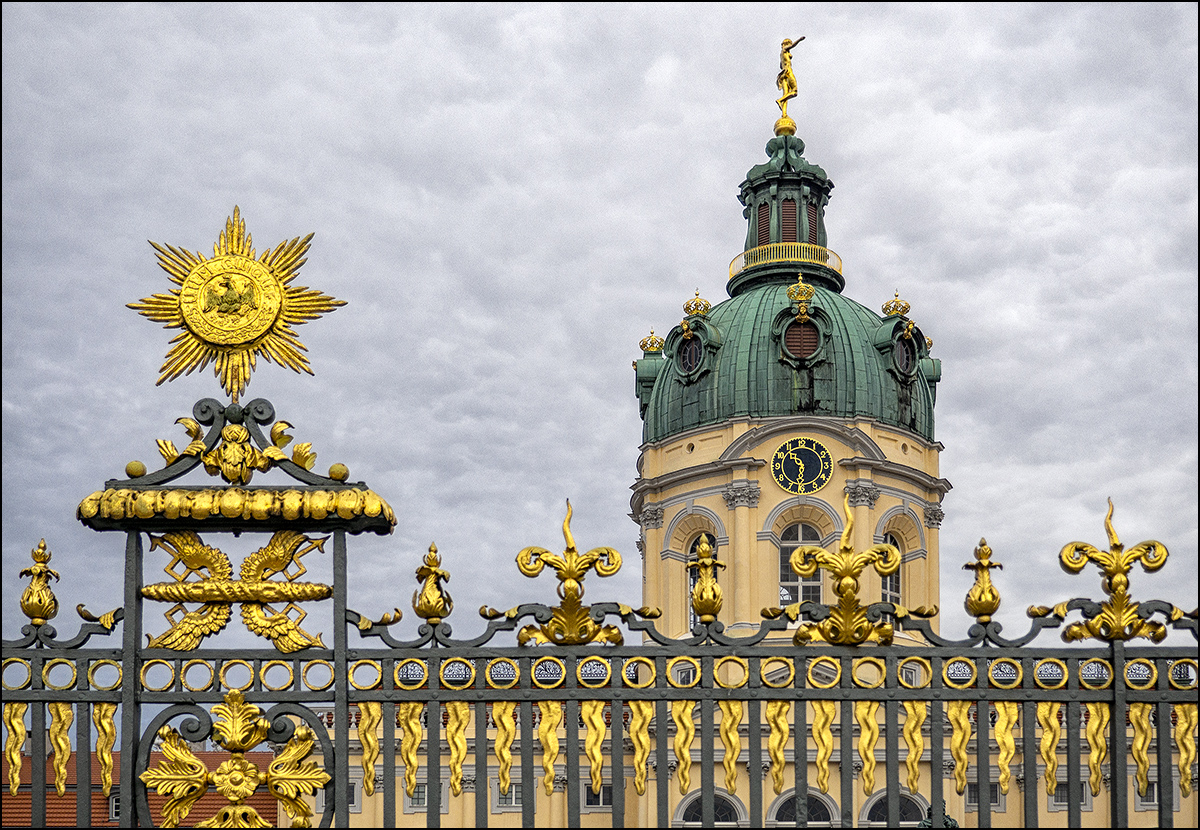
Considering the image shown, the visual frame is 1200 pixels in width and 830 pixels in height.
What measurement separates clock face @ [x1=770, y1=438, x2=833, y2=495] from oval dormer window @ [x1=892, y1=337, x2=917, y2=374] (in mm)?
3492

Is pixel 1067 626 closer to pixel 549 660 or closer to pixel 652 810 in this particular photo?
pixel 549 660

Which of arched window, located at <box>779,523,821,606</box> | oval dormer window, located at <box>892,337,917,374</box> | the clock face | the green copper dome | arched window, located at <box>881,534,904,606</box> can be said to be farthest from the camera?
oval dormer window, located at <box>892,337,917,374</box>

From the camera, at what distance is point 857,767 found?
3397 cm

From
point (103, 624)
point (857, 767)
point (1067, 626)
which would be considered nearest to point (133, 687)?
point (103, 624)

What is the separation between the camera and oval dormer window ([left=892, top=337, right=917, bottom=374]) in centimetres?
4241

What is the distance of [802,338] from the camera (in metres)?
42.2

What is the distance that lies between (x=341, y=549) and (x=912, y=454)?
34.0 meters

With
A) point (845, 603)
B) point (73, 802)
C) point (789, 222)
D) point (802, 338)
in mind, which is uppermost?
point (789, 222)

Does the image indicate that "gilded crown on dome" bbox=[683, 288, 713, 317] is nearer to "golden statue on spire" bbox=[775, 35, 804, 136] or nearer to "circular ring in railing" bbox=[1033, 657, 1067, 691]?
"golden statue on spire" bbox=[775, 35, 804, 136]

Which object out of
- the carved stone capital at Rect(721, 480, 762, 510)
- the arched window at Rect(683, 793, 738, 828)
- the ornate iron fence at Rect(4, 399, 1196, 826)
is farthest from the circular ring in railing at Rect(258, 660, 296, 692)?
the carved stone capital at Rect(721, 480, 762, 510)

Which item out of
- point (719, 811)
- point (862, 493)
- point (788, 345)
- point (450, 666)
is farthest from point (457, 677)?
point (788, 345)

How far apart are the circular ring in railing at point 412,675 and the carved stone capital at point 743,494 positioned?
3109 centimetres

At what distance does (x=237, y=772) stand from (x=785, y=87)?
116 feet

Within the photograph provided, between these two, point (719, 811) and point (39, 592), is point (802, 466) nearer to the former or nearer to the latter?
point (719, 811)
